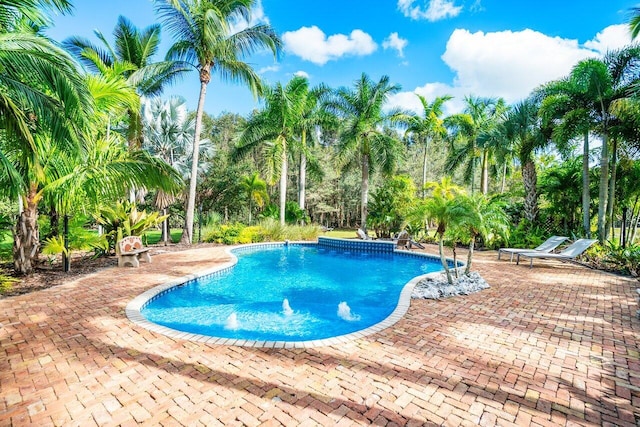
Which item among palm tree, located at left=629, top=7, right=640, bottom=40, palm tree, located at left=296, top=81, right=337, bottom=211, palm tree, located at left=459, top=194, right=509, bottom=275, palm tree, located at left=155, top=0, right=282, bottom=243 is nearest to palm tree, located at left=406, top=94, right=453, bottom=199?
palm tree, located at left=296, top=81, right=337, bottom=211

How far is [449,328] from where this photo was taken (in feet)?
15.8

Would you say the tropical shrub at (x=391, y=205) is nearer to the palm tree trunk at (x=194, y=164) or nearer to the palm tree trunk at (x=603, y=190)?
the palm tree trunk at (x=603, y=190)

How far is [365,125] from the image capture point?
18359 mm

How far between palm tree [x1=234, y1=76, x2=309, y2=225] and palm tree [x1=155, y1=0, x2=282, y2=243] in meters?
3.15

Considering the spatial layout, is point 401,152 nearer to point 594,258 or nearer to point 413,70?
point 413,70

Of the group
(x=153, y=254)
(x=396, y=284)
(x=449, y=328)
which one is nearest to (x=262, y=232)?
(x=153, y=254)

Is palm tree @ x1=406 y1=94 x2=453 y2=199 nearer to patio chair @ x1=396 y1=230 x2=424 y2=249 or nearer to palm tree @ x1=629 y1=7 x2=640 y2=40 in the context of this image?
patio chair @ x1=396 y1=230 x2=424 y2=249

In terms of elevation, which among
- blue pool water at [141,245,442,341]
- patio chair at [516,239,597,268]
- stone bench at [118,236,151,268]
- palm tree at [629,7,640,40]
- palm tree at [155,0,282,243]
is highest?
palm tree at [155,0,282,243]

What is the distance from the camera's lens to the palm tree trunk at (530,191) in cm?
1462

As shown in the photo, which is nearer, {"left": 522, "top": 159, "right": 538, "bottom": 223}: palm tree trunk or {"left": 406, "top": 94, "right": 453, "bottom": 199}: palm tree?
{"left": 522, "top": 159, "right": 538, "bottom": 223}: palm tree trunk

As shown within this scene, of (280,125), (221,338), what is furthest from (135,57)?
(221,338)

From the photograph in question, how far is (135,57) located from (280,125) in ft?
25.3

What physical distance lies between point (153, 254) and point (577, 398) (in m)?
12.6

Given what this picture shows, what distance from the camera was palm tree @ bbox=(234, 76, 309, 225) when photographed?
17766 millimetres
